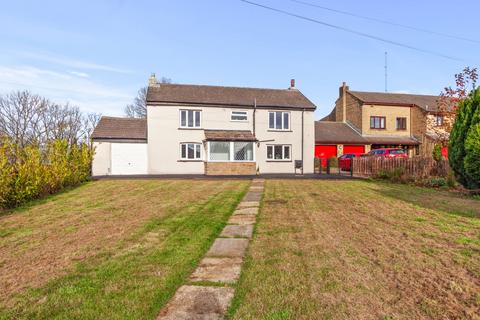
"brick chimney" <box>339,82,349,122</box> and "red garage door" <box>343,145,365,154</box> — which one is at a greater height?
"brick chimney" <box>339,82,349,122</box>

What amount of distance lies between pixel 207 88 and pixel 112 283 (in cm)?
2500

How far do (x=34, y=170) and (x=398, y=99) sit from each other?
37248 mm

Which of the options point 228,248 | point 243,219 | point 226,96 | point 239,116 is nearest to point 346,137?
point 239,116

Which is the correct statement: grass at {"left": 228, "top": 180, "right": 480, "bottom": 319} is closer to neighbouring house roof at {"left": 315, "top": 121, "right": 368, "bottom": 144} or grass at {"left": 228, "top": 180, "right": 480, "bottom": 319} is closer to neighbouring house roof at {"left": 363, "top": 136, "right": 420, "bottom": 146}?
neighbouring house roof at {"left": 315, "top": 121, "right": 368, "bottom": 144}

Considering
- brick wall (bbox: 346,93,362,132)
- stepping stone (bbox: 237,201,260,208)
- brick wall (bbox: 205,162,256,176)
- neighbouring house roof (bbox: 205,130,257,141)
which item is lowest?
stepping stone (bbox: 237,201,260,208)

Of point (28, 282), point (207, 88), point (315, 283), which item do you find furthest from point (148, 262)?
point (207, 88)

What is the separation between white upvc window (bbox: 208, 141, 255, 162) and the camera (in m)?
23.0

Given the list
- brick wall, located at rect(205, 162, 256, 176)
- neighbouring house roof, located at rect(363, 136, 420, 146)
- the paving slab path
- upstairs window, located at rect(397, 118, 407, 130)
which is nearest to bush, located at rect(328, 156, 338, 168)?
neighbouring house roof, located at rect(363, 136, 420, 146)

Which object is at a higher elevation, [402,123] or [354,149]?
[402,123]

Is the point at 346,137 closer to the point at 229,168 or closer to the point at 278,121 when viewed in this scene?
the point at 278,121

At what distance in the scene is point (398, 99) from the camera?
115 feet

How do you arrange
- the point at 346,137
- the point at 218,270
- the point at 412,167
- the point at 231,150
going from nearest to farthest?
the point at 218,270 → the point at 412,167 → the point at 231,150 → the point at 346,137

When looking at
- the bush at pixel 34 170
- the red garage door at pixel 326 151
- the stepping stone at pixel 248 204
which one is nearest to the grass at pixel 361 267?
the stepping stone at pixel 248 204

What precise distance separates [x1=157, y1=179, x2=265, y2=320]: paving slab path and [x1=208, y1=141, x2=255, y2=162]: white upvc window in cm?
1730
